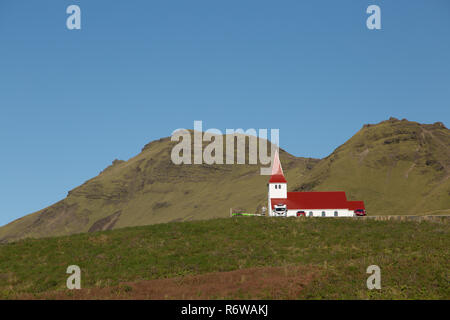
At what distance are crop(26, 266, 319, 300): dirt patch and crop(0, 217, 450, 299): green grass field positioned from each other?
1.05 meters

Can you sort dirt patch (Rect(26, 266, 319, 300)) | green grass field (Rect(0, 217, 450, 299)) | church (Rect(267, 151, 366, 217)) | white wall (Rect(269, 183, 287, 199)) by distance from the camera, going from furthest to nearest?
1. white wall (Rect(269, 183, 287, 199))
2. church (Rect(267, 151, 366, 217))
3. green grass field (Rect(0, 217, 450, 299))
4. dirt patch (Rect(26, 266, 319, 300))

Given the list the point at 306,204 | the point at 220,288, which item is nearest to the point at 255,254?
the point at 220,288

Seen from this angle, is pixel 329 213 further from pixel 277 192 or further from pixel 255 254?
pixel 255 254

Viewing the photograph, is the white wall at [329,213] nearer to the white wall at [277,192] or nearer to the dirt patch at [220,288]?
the white wall at [277,192]

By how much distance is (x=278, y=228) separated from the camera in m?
→ 50.4

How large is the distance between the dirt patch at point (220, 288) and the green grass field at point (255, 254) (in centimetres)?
105

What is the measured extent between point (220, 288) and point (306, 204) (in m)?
46.9

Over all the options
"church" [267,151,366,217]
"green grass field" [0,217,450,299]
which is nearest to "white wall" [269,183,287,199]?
"church" [267,151,366,217]

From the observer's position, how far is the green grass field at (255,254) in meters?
27.1

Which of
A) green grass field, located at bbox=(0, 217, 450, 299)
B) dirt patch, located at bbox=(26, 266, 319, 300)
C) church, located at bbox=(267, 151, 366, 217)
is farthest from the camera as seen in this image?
church, located at bbox=(267, 151, 366, 217)

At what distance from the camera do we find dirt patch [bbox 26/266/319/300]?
990 inches

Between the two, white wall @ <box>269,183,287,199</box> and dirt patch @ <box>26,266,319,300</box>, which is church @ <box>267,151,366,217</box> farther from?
dirt patch @ <box>26,266,319,300</box>

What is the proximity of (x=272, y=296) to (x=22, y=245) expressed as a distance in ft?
103
